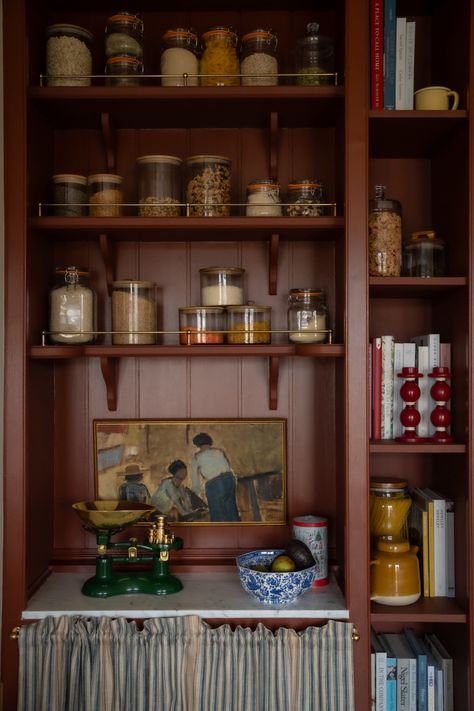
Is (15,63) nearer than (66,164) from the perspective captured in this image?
Yes

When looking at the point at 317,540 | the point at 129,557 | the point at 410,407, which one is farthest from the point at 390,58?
the point at 129,557

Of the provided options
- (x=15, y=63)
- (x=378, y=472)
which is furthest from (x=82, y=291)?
(x=378, y=472)

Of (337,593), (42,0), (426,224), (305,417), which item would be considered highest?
(42,0)

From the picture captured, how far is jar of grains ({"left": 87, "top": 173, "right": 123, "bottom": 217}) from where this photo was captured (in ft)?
6.59

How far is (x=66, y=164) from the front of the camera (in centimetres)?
224

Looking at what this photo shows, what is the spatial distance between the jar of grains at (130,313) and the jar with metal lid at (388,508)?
2.72 ft

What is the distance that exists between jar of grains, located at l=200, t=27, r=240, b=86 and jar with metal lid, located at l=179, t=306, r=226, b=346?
66 cm

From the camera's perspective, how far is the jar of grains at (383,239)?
1983 mm

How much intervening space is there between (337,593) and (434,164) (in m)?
1.38

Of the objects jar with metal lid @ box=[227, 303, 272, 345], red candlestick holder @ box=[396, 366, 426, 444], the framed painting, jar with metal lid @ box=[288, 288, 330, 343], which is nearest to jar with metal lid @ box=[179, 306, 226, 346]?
jar with metal lid @ box=[227, 303, 272, 345]

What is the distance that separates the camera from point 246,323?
2.01 metres

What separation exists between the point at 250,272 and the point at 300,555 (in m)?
0.90

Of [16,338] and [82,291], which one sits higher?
[82,291]

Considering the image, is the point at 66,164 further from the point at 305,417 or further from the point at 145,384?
the point at 305,417
